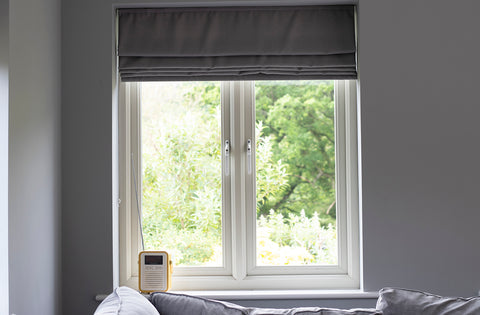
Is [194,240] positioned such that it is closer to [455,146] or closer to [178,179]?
[178,179]

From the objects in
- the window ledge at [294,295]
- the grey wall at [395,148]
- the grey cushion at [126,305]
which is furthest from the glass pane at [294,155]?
the grey cushion at [126,305]

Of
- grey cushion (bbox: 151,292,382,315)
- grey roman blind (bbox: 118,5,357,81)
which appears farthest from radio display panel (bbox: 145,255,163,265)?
grey roman blind (bbox: 118,5,357,81)

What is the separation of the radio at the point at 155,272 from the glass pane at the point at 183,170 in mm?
195

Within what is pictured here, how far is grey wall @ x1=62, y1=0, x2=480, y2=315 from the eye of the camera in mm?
2430

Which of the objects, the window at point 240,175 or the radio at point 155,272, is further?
the window at point 240,175

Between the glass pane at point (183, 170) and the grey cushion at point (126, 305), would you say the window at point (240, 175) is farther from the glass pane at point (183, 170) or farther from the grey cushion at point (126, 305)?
the grey cushion at point (126, 305)

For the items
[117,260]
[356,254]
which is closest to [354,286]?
[356,254]

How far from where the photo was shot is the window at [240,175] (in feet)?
8.55

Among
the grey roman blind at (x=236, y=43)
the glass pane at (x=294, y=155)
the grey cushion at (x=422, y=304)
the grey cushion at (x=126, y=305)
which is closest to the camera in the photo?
the grey cushion at (x=126, y=305)

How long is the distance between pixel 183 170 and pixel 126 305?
1196 millimetres

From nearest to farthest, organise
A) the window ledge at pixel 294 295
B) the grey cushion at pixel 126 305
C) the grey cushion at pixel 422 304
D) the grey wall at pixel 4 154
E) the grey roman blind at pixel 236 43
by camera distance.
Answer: the grey cushion at pixel 126 305 → the grey cushion at pixel 422 304 → the grey wall at pixel 4 154 → the window ledge at pixel 294 295 → the grey roman blind at pixel 236 43

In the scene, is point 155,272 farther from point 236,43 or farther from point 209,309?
point 236,43

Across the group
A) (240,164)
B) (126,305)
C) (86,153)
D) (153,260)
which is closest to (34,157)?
(86,153)

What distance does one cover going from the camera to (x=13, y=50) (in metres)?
1.92
